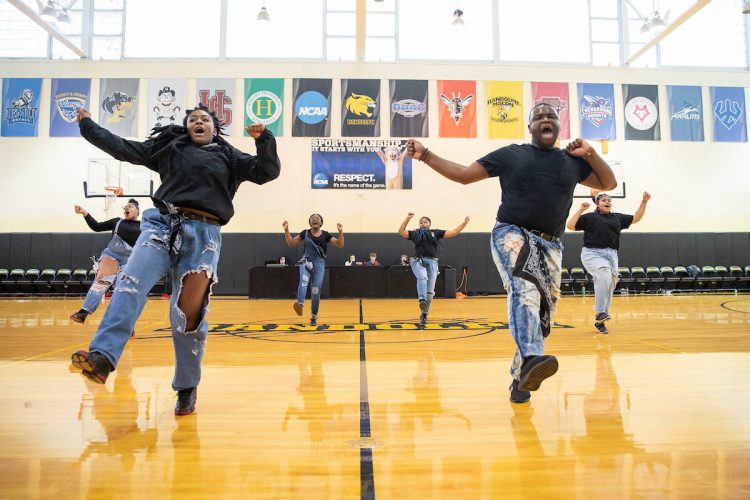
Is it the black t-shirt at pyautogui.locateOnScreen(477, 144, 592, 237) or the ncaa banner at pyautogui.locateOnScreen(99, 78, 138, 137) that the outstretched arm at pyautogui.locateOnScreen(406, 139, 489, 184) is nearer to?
the black t-shirt at pyautogui.locateOnScreen(477, 144, 592, 237)

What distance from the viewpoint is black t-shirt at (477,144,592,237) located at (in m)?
3.23

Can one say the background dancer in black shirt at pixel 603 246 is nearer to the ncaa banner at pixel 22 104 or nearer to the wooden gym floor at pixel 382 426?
the wooden gym floor at pixel 382 426

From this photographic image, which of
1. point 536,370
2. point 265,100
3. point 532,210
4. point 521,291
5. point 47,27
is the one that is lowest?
point 536,370

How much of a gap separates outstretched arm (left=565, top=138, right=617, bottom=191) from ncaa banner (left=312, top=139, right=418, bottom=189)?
1458 cm

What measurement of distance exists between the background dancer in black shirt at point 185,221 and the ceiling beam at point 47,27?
51.3ft

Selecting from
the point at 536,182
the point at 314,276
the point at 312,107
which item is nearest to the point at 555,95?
the point at 312,107

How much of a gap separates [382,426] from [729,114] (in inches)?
868

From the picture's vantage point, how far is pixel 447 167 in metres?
3.29

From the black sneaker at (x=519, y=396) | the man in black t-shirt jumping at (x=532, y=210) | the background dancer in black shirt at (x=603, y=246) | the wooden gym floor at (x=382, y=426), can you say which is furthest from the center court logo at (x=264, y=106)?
the black sneaker at (x=519, y=396)

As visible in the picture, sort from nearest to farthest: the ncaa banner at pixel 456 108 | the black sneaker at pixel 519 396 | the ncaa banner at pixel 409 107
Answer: the black sneaker at pixel 519 396, the ncaa banner at pixel 409 107, the ncaa banner at pixel 456 108

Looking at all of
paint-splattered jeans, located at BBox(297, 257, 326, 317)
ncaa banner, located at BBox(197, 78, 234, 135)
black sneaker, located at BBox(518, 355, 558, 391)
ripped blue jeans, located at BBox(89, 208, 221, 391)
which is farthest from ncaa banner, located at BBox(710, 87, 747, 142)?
ripped blue jeans, located at BBox(89, 208, 221, 391)

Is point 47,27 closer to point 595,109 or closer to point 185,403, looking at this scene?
point 185,403

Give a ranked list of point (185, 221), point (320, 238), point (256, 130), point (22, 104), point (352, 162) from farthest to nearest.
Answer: point (352, 162), point (22, 104), point (320, 238), point (256, 130), point (185, 221)

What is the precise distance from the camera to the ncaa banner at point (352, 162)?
1780cm
